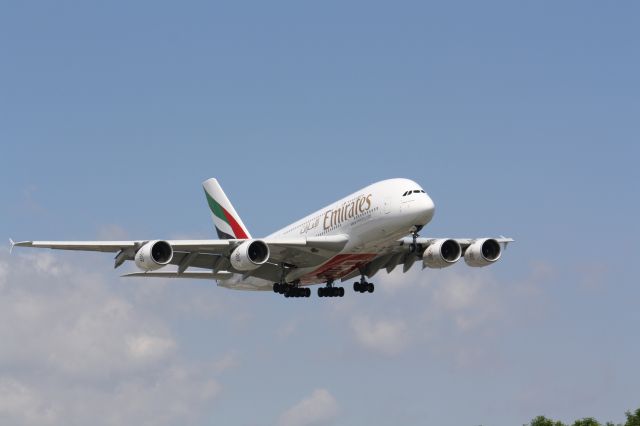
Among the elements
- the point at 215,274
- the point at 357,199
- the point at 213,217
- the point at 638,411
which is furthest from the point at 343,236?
the point at 638,411

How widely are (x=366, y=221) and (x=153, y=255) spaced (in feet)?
34.1

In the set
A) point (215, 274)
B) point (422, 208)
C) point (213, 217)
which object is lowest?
point (422, 208)

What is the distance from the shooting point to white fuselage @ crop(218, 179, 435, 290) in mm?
53312

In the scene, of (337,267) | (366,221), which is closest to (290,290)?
(337,267)

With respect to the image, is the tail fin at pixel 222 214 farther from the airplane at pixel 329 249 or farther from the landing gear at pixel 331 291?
the landing gear at pixel 331 291

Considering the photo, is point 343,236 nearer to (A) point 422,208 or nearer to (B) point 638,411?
(A) point 422,208

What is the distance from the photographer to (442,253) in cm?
5931

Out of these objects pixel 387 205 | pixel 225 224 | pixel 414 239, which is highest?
pixel 225 224

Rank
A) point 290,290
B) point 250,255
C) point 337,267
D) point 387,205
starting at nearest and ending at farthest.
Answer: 1. point 387,205
2. point 250,255
3. point 337,267
4. point 290,290

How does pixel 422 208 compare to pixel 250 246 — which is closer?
pixel 422 208

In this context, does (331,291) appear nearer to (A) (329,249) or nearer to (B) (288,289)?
(B) (288,289)

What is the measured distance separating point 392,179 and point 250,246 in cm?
770

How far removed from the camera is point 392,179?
5534 cm

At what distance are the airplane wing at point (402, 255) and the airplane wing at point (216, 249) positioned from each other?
362 cm
